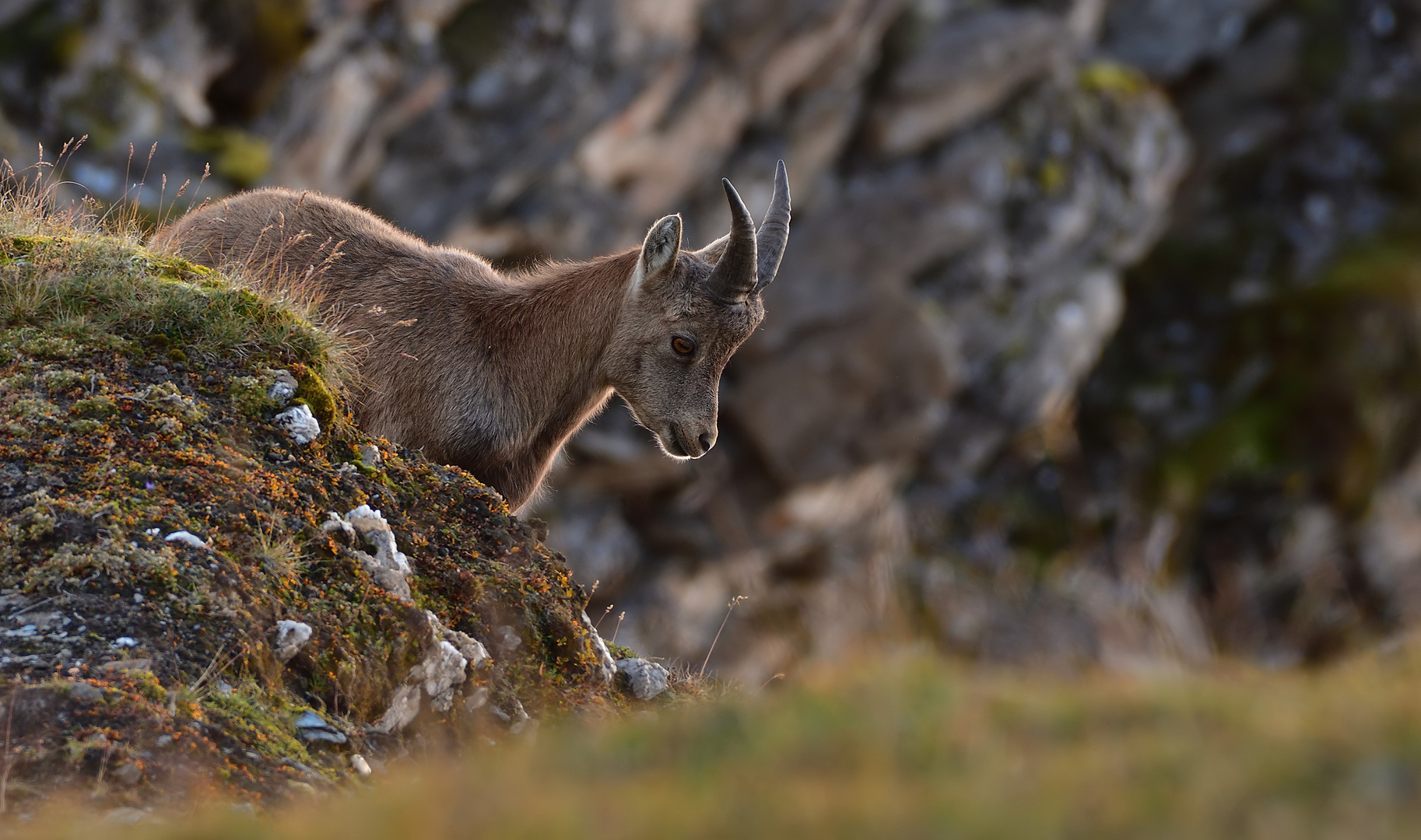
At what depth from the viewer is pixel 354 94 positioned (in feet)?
83.7

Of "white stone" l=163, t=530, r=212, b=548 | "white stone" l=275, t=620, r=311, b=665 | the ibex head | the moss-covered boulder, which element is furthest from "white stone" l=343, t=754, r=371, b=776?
the ibex head

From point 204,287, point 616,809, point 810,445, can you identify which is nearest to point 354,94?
point 810,445

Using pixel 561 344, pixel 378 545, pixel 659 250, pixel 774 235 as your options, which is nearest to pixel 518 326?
pixel 561 344

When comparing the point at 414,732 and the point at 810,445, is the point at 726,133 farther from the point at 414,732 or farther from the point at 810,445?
the point at 414,732

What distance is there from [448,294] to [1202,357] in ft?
117

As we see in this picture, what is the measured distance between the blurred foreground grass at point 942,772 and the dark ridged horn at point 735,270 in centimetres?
535

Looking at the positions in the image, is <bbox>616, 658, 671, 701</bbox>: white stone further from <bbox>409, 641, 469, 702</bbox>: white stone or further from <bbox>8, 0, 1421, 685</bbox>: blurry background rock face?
<bbox>8, 0, 1421, 685</bbox>: blurry background rock face

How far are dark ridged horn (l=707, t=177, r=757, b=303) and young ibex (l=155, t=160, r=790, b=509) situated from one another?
1 cm

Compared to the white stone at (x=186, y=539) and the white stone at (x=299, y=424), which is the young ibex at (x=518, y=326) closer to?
the white stone at (x=299, y=424)

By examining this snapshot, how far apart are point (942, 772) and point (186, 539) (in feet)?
12.2

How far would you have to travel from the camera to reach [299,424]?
6973mm

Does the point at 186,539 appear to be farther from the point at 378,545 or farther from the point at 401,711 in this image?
the point at 401,711

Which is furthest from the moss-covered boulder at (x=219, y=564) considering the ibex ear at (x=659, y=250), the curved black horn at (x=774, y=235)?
the curved black horn at (x=774, y=235)

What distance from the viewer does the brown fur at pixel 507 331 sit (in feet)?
31.3
